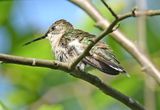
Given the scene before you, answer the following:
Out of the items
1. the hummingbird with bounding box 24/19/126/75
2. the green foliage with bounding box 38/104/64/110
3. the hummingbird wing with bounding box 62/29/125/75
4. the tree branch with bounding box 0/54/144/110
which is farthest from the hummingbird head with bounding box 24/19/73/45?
the tree branch with bounding box 0/54/144/110

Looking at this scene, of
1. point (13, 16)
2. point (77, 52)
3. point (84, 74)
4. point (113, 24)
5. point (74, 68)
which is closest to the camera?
point (113, 24)

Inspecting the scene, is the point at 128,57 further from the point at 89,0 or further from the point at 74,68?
the point at 74,68

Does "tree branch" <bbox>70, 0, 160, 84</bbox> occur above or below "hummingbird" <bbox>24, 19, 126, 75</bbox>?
above

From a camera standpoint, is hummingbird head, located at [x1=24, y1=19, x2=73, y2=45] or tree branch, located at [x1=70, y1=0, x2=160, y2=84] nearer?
tree branch, located at [x1=70, y1=0, x2=160, y2=84]

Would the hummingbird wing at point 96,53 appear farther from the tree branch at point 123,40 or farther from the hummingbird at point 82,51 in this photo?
the tree branch at point 123,40

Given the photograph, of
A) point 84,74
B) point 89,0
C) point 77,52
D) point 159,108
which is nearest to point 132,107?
point 84,74

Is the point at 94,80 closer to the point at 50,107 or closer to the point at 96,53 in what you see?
the point at 50,107

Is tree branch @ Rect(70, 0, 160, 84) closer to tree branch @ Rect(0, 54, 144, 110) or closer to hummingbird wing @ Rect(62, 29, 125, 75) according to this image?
hummingbird wing @ Rect(62, 29, 125, 75)

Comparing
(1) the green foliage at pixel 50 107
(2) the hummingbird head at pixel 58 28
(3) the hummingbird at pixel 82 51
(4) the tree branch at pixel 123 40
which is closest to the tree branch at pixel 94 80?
(3) the hummingbird at pixel 82 51
